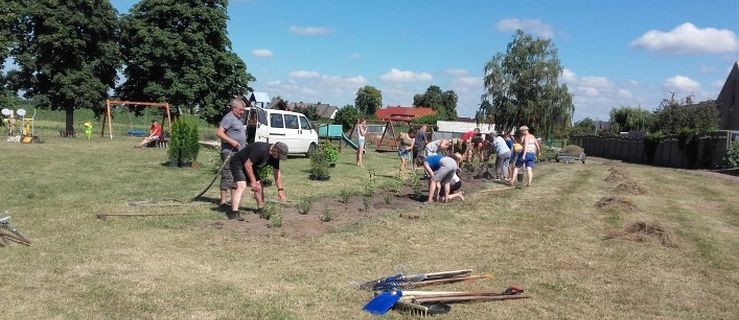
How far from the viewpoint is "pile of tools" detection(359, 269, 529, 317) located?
498 cm

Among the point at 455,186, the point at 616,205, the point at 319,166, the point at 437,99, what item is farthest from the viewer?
the point at 437,99

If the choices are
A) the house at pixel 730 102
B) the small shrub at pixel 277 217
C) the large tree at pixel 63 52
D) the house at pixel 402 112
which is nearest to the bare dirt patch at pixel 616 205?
the small shrub at pixel 277 217

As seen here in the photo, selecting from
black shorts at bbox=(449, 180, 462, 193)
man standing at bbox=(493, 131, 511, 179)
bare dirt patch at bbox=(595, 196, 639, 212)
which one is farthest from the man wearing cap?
man standing at bbox=(493, 131, 511, 179)

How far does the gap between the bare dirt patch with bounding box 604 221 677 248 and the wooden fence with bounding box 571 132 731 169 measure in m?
20.9

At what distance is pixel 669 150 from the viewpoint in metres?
35.1

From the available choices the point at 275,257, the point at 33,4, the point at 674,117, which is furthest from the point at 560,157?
the point at 33,4

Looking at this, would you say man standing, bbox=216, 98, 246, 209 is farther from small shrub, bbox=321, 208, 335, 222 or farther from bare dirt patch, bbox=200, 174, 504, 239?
small shrub, bbox=321, 208, 335, 222

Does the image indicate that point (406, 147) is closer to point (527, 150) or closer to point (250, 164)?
point (527, 150)

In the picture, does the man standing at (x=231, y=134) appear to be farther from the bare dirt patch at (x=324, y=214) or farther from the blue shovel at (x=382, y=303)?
the blue shovel at (x=382, y=303)

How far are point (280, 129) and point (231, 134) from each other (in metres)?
11.3

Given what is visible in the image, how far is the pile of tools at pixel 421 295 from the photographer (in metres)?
4.98

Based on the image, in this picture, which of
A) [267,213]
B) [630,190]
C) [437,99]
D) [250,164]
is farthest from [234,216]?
[437,99]

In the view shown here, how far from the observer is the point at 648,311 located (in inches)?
211

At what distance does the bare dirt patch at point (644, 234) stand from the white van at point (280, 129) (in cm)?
1268
